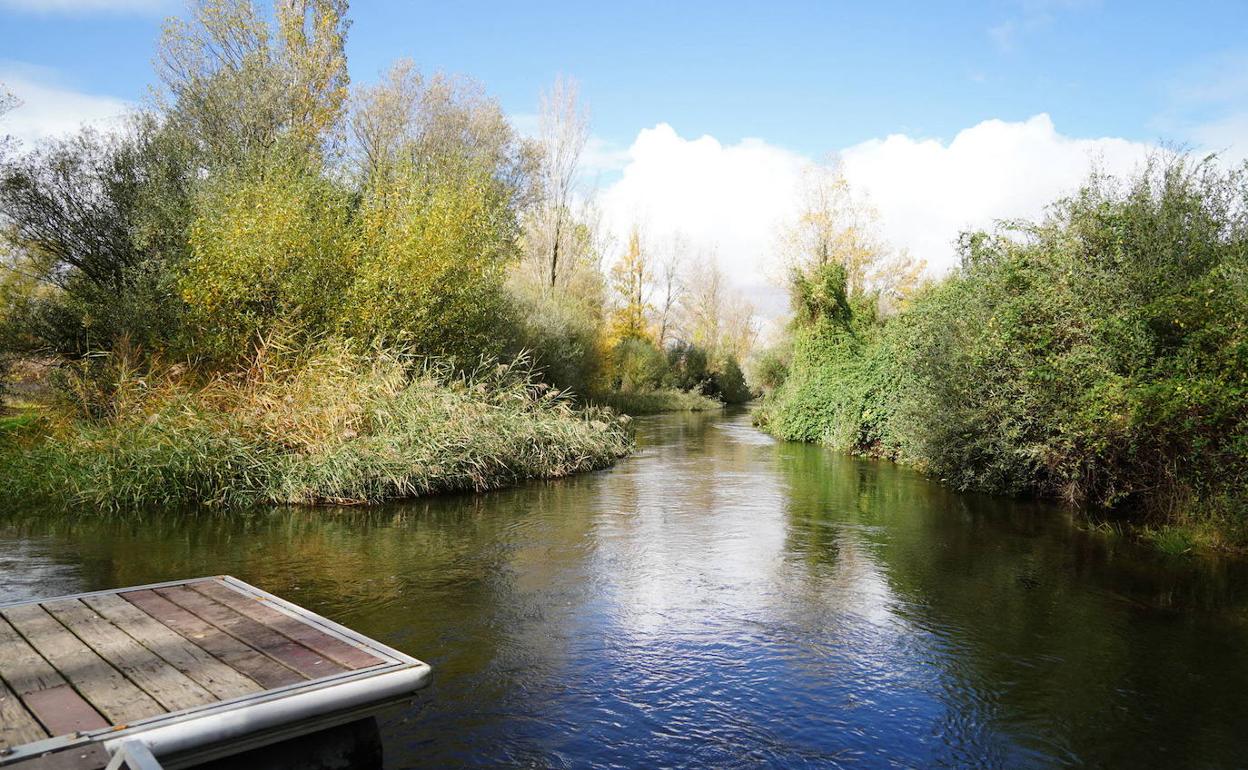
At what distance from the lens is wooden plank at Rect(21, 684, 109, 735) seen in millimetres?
3165

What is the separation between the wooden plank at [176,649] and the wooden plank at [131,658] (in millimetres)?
36

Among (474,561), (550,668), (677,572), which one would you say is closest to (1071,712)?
(550,668)

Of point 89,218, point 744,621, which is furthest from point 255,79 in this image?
point 744,621

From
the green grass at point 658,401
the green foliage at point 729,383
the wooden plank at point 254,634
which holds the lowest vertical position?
the wooden plank at point 254,634

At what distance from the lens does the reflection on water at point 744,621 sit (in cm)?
472

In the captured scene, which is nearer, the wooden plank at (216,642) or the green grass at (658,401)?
the wooden plank at (216,642)

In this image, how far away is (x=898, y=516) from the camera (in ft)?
39.4

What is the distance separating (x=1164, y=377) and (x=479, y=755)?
948cm

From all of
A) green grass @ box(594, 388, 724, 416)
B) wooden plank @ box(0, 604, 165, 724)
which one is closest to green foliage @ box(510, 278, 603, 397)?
green grass @ box(594, 388, 724, 416)

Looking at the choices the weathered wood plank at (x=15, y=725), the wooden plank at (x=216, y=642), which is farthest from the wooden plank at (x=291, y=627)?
the weathered wood plank at (x=15, y=725)

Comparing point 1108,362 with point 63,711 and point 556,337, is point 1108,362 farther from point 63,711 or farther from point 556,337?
point 556,337

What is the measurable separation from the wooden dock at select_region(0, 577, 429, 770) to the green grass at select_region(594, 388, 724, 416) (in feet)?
92.5

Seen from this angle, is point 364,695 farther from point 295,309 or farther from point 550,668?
point 295,309

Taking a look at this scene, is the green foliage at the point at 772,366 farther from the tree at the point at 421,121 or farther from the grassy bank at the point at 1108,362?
the grassy bank at the point at 1108,362
